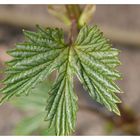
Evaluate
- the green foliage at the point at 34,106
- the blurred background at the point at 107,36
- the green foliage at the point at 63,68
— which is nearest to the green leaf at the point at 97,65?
the green foliage at the point at 63,68

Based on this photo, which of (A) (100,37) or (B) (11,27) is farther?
(B) (11,27)

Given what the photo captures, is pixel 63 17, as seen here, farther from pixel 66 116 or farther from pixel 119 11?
pixel 119 11

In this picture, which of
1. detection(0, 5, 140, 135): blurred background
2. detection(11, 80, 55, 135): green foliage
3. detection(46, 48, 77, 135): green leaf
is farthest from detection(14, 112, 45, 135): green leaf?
detection(46, 48, 77, 135): green leaf

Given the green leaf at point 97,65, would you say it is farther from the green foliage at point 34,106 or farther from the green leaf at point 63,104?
the green foliage at point 34,106

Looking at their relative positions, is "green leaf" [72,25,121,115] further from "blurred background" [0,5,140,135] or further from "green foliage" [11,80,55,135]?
"blurred background" [0,5,140,135]

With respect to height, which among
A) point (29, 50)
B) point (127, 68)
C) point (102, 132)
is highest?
point (29, 50)

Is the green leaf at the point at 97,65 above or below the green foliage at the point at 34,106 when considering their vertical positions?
above

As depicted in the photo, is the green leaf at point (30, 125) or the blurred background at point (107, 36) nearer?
the green leaf at point (30, 125)

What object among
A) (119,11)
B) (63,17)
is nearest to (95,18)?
(119,11)

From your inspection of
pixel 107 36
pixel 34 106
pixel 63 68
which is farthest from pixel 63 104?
pixel 107 36
